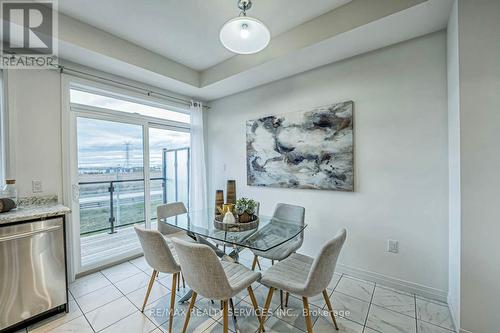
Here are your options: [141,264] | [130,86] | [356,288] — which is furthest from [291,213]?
[130,86]

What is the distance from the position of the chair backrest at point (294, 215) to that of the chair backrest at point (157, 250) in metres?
1.20

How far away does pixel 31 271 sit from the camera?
1787mm

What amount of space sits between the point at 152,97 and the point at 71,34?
3.86ft

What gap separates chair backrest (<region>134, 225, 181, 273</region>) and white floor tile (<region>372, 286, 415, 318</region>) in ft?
6.17

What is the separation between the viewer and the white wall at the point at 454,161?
5.36 ft

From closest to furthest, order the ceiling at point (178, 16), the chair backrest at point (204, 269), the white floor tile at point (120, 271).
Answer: the chair backrest at point (204, 269) → the ceiling at point (178, 16) → the white floor tile at point (120, 271)

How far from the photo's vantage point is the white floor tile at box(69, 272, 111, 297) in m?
2.30

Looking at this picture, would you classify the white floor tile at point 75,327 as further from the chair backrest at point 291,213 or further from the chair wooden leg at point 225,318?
the chair backrest at point 291,213

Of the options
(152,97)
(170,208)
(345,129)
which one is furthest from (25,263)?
(345,129)

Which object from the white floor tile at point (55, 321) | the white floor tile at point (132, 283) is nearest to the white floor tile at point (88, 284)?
the white floor tile at point (132, 283)

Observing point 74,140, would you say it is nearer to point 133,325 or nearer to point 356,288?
point 133,325

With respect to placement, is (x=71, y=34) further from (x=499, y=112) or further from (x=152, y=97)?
(x=499, y=112)

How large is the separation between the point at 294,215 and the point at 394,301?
3.90 feet

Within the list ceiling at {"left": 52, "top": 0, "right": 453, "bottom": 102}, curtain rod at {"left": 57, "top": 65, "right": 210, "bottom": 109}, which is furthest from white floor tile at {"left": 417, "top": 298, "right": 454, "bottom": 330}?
curtain rod at {"left": 57, "top": 65, "right": 210, "bottom": 109}
